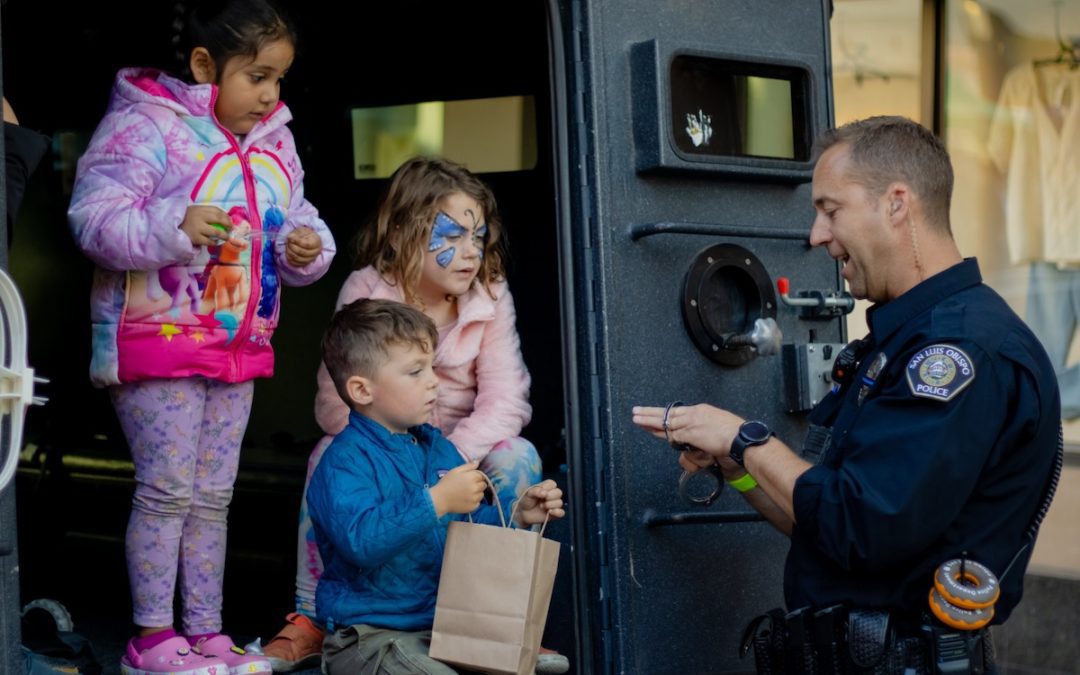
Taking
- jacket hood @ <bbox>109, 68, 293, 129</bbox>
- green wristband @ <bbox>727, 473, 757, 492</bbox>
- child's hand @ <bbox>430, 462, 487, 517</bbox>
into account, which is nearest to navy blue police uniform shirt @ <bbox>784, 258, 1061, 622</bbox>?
green wristband @ <bbox>727, 473, 757, 492</bbox>

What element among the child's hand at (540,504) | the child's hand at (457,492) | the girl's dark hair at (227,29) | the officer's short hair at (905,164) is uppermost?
the girl's dark hair at (227,29)

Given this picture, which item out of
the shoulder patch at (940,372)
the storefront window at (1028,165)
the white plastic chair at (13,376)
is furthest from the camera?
the storefront window at (1028,165)

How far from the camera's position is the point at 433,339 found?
3051mm

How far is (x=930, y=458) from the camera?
2.51 m

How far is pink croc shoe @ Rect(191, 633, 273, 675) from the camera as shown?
Result: 3.13 m

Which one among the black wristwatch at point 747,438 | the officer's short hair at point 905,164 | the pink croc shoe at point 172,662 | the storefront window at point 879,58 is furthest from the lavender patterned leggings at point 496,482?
the storefront window at point 879,58

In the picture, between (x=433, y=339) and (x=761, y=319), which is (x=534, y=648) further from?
(x=761, y=319)

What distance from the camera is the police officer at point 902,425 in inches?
100

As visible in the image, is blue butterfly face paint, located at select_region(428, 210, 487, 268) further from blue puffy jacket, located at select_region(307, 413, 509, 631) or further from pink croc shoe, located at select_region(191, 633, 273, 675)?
pink croc shoe, located at select_region(191, 633, 273, 675)

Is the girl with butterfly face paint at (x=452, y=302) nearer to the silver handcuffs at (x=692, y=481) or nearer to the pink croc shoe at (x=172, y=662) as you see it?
the pink croc shoe at (x=172, y=662)

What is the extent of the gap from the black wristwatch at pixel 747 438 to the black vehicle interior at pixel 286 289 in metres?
1.09

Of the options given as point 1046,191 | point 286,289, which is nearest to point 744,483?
point 286,289

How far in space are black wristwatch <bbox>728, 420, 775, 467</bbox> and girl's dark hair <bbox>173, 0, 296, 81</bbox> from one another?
4.36ft

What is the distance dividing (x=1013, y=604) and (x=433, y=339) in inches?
47.9
